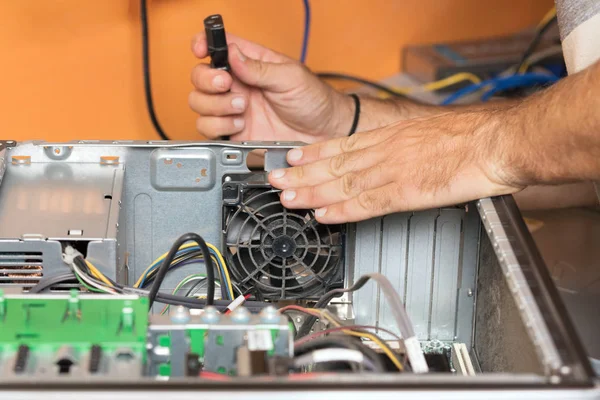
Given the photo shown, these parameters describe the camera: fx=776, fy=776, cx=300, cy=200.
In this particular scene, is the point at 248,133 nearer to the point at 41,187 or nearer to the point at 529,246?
the point at 41,187

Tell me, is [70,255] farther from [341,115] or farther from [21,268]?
[341,115]

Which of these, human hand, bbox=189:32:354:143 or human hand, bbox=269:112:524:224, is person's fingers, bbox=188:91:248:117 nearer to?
human hand, bbox=189:32:354:143

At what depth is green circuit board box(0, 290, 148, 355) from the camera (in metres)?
0.71

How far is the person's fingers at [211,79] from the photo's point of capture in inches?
56.6

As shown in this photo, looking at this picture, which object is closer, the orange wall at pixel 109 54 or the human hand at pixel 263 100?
the human hand at pixel 263 100

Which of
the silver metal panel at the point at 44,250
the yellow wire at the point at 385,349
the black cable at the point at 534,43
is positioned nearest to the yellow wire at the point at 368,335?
the yellow wire at the point at 385,349

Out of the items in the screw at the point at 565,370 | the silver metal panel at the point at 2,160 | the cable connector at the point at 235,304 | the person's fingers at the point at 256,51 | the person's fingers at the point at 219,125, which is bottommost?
the screw at the point at 565,370

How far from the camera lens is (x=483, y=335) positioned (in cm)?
102

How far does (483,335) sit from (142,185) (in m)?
0.51

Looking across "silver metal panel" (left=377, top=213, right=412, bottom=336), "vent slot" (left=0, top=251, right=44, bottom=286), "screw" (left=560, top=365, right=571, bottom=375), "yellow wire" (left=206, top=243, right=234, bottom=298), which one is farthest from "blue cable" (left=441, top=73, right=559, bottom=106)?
"screw" (left=560, top=365, right=571, bottom=375)

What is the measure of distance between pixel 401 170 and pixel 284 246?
20cm

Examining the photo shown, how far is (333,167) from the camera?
114 centimetres

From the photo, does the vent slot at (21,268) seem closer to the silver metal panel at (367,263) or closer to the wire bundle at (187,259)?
the wire bundle at (187,259)

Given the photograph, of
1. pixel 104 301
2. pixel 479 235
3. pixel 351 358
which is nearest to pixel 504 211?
pixel 479 235
